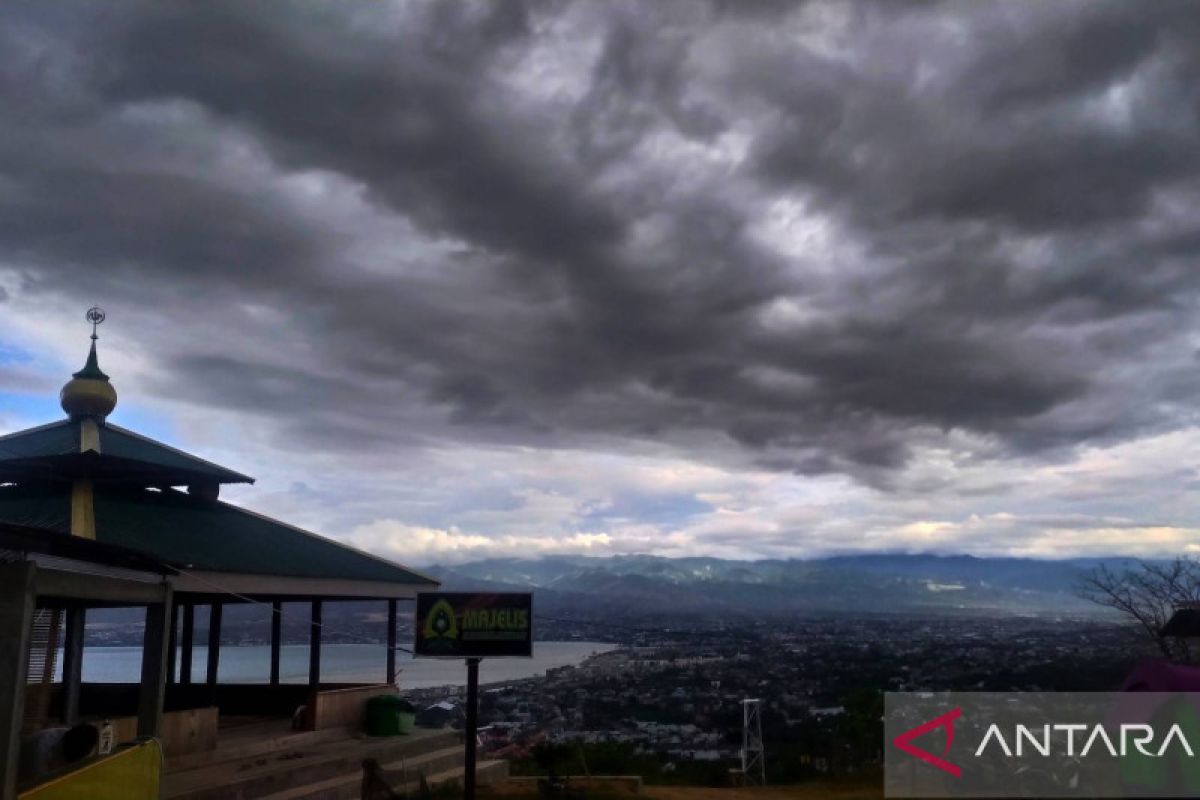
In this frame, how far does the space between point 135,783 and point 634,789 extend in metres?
9.04

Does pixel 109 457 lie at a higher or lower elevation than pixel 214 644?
higher

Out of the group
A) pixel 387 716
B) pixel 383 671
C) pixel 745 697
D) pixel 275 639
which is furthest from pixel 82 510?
pixel 383 671

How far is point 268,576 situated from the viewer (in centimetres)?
1953

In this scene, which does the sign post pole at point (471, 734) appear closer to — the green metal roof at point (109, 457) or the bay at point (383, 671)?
the green metal roof at point (109, 457)

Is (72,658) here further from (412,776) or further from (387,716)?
(387,716)

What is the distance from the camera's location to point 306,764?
17891 mm

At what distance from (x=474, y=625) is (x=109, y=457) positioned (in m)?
9.07

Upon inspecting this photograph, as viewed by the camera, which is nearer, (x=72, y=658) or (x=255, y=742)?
(x=72, y=658)

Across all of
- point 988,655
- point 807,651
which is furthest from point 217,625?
point 807,651

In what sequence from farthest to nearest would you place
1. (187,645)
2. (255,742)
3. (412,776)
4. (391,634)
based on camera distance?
1. (187,645)
2. (391,634)
3. (412,776)
4. (255,742)

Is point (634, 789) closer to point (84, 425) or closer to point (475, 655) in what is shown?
point (475, 655)

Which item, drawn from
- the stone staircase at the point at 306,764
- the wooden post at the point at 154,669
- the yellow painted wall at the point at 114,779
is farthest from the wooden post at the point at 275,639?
the yellow painted wall at the point at 114,779

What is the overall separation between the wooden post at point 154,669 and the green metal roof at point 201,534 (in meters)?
0.83

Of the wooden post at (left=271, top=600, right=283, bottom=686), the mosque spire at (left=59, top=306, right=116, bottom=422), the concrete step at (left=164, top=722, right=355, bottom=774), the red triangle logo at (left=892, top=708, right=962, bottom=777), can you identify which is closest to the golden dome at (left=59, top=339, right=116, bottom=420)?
the mosque spire at (left=59, top=306, right=116, bottom=422)
